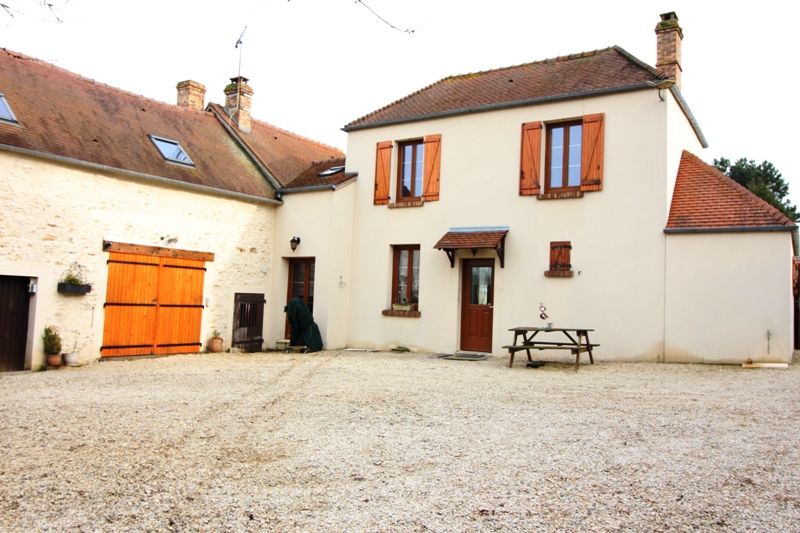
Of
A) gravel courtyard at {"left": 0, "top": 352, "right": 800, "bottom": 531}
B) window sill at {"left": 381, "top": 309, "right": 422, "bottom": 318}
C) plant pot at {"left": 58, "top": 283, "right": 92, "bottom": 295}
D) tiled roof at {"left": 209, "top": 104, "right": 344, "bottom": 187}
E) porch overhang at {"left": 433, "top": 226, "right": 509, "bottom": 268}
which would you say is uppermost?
tiled roof at {"left": 209, "top": 104, "right": 344, "bottom": 187}

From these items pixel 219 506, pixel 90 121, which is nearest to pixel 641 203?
pixel 219 506

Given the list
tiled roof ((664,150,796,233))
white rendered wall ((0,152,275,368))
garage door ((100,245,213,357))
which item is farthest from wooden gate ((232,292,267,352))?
tiled roof ((664,150,796,233))

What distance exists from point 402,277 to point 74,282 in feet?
20.9

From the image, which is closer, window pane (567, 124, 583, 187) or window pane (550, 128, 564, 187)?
window pane (567, 124, 583, 187)

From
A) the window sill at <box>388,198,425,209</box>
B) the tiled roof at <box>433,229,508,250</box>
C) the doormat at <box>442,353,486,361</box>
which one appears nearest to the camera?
the doormat at <box>442,353,486,361</box>

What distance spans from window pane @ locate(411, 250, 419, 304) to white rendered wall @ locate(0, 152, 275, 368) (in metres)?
3.82

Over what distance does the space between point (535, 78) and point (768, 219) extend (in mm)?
5354

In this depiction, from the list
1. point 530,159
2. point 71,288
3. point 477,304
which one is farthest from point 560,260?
point 71,288

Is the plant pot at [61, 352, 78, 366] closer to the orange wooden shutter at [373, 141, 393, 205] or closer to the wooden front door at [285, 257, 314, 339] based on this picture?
the wooden front door at [285, 257, 314, 339]

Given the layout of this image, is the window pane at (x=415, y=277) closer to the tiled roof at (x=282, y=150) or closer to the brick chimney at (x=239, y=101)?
the tiled roof at (x=282, y=150)

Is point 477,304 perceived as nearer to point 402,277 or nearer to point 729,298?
point 402,277

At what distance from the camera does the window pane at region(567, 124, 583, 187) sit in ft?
38.9

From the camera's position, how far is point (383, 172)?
1391cm

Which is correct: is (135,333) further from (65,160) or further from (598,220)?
(598,220)
